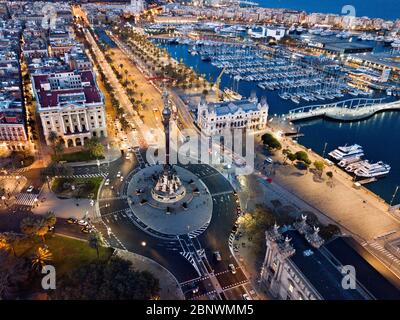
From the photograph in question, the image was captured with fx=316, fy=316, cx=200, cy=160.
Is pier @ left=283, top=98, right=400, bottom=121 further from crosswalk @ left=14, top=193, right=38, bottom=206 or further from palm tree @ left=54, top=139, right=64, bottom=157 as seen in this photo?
crosswalk @ left=14, top=193, right=38, bottom=206

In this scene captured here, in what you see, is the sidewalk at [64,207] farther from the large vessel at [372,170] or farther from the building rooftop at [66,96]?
the large vessel at [372,170]

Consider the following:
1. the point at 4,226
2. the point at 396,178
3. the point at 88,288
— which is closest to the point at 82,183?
the point at 4,226

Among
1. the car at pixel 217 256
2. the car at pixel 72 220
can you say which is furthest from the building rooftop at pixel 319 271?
the car at pixel 72 220

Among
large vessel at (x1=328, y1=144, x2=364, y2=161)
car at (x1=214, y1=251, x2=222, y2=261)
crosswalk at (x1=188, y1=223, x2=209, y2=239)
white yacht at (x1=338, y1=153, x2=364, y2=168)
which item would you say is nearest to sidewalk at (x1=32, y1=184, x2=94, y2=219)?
crosswalk at (x1=188, y1=223, x2=209, y2=239)

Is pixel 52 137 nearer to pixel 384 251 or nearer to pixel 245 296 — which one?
pixel 245 296

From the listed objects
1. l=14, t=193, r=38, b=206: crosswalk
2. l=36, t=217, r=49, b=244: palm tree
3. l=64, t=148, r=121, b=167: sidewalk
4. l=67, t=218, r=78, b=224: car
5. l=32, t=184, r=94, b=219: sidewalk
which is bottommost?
l=67, t=218, r=78, b=224: car

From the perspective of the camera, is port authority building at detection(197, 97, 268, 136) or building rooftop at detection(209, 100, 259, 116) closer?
port authority building at detection(197, 97, 268, 136)

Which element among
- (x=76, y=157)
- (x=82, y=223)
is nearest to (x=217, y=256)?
(x=82, y=223)
